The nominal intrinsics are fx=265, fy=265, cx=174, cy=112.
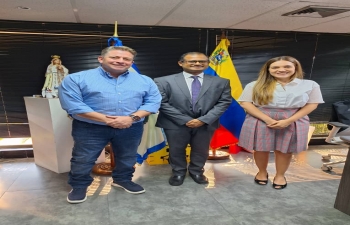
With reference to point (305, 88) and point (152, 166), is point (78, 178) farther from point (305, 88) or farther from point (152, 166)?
point (305, 88)

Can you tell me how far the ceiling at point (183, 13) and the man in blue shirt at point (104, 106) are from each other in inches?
23.7

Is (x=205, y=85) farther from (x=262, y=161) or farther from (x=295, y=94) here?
(x=262, y=161)

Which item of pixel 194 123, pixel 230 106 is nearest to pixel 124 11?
pixel 194 123

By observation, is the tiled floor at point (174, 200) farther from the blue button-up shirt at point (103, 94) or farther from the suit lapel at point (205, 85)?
the suit lapel at point (205, 85)

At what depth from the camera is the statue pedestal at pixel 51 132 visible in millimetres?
2779

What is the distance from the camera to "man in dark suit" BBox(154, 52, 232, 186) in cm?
250

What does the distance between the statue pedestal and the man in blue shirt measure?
2.28ft

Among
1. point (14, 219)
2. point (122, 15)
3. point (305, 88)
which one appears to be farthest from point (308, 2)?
point (14, 219)

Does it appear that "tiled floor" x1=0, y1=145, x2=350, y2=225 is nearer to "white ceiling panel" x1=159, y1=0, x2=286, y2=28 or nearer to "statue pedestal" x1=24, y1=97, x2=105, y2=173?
"statue pedestal" x1=24, y1=97, x2=105, y2=173

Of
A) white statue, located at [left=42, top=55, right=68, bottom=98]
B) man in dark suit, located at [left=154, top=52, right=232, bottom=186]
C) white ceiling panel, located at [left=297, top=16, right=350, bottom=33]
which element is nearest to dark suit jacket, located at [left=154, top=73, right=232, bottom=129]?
man in dark suit, located at [left=154, top=52, right=232, bottom=186]

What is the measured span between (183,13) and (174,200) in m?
1.84

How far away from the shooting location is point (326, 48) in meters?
4.03

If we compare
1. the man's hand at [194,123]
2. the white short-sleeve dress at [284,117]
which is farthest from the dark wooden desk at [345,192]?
the man's hand at [194,123]

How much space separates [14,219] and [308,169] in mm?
3045
